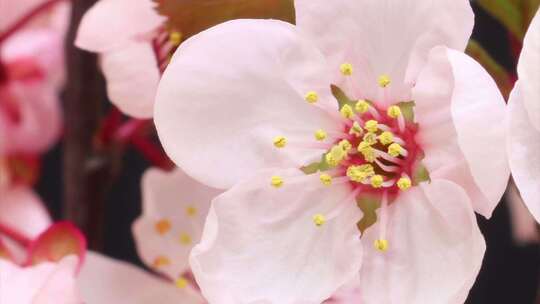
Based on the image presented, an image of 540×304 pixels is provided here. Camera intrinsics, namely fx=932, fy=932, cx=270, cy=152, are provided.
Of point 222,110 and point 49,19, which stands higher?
point 222,110

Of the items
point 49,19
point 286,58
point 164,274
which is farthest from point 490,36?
point 286,58

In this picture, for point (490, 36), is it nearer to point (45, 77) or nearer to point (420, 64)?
point (45, 77)

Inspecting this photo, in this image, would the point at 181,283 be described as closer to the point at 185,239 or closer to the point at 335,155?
the point at 185,239

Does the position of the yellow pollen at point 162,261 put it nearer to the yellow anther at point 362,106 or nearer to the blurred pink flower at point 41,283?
the blurred pink flower at point 41,283

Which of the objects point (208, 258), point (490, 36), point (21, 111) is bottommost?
point (490, 36)

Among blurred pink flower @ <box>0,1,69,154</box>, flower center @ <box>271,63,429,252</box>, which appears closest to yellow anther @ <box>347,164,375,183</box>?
flower center @ <box>271,63,429,252</box>

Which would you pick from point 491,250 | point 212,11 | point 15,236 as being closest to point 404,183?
point 212,11
